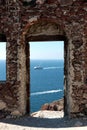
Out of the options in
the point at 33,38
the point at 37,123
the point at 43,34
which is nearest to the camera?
the point at 37,123

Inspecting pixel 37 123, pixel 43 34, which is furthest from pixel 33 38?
pixel 37 123

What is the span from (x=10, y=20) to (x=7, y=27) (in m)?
0.24

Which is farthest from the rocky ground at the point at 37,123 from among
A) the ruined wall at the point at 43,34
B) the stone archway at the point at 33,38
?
the stone archway at the point at 33,38

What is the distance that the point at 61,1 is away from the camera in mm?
11000

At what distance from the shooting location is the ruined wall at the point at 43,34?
11.0 m

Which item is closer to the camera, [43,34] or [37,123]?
[37,123]

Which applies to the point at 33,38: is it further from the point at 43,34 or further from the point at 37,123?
the point at 37,123

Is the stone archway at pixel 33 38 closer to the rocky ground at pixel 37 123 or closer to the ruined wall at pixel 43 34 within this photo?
the ruined wall at pixel 43 34

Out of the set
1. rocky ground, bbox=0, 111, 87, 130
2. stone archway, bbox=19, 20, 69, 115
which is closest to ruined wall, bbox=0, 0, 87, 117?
stone archway, bbox=19, 20, 69, 115

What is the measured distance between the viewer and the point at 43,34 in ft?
38.0

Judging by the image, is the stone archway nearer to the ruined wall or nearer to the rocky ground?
the ruined wall

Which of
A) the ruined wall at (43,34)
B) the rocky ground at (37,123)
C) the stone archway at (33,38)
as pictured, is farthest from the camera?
the stone archway at (33,38)

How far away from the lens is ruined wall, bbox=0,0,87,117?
11.0 meters

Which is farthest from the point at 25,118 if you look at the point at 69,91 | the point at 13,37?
the point at 13,37
